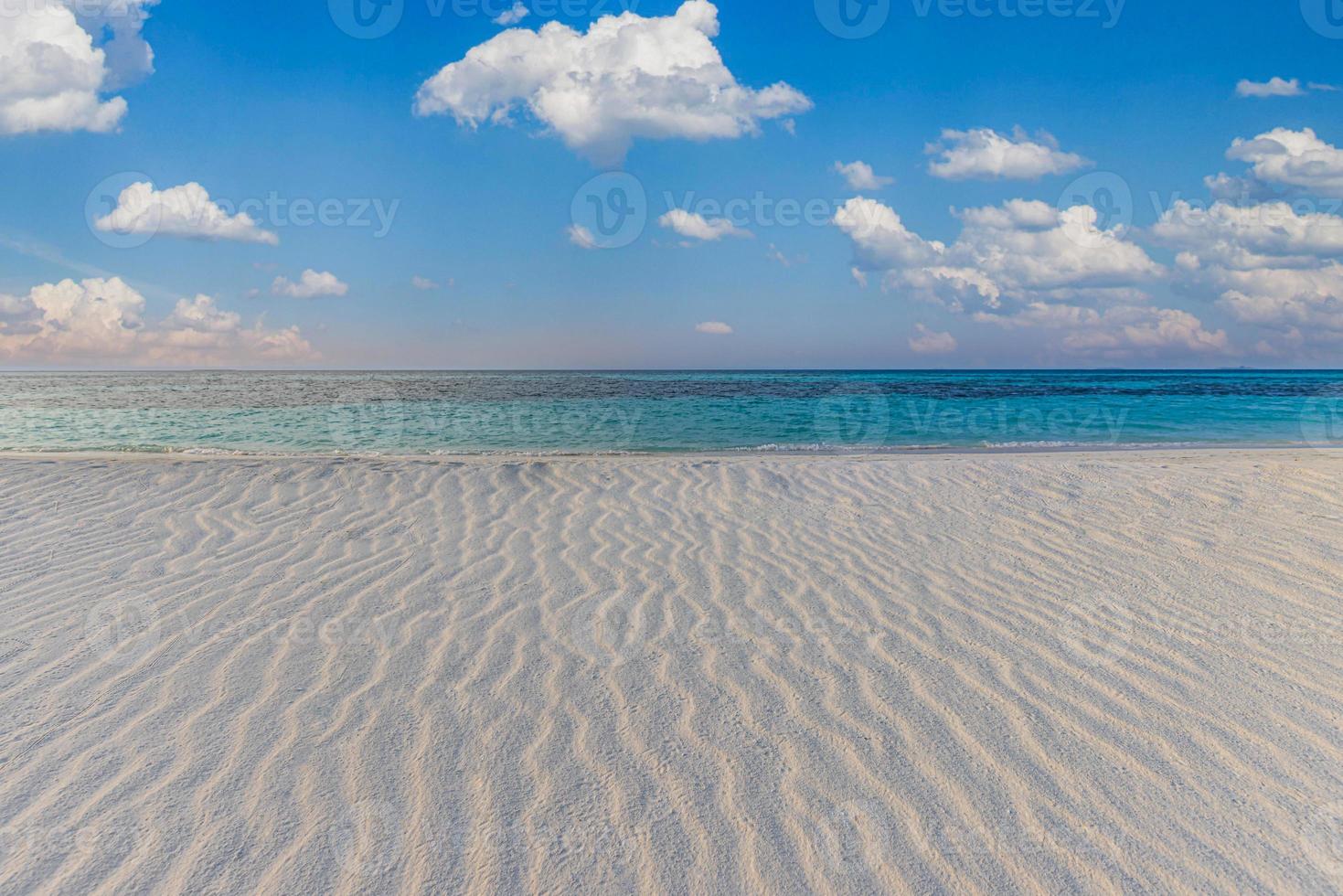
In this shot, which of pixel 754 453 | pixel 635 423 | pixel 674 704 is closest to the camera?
pixel 674 704

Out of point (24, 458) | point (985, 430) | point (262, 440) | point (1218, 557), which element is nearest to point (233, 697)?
point (1218, 557)

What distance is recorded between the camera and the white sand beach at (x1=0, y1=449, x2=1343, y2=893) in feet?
9.16

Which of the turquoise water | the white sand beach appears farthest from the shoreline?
the white sand beach

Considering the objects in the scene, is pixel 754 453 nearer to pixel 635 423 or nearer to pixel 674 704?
pixel 635 423

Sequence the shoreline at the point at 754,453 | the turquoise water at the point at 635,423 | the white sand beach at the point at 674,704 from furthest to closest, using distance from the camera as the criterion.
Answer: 1. the turquoise water at the point at 635,423
2. the shoreline at the point at 754,453
3. the white sand beach at the point at 674,704

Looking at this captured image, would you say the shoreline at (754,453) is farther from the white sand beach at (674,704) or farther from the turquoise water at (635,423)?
the white sand beach at (674,704)

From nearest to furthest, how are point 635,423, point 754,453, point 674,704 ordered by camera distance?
point 674,704
point 754,453
point 635,423

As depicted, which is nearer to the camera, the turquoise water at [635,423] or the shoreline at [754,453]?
the shoreline at [754,453]

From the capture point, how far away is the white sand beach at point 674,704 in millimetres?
2791

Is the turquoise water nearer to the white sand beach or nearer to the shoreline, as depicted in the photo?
the shoreline

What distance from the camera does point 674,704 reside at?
380 centimetres

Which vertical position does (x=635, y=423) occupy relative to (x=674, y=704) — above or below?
above

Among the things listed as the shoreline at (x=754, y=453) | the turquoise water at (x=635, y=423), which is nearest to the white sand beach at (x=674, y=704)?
the shoreline at (x=754, y=453)

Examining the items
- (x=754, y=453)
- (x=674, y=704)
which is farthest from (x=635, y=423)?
(x=674, y=704)
